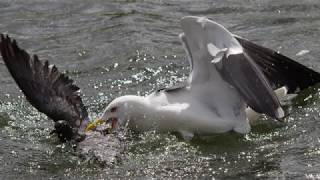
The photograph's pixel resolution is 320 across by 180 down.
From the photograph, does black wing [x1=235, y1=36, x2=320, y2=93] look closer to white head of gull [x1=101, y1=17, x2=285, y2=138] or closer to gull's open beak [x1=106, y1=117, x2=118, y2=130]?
white head of gull [x1=101, y1=17, x2=285, y2=138]

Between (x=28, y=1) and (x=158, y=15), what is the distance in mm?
2092

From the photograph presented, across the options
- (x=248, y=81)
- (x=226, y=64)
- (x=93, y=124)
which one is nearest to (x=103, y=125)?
(x=93, y=124)

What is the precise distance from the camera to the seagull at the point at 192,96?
750 cm

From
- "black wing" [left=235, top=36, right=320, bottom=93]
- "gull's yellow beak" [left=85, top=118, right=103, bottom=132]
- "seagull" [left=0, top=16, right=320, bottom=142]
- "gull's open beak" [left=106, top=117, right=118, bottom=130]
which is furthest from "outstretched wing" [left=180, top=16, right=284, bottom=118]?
"gull's yellow beak" [left=85, top=118, right=103, bottom=132]

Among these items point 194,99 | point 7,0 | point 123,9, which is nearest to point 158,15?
point 123,9

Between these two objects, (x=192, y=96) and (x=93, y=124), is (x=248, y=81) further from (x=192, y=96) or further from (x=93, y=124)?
(x=93, y=124)

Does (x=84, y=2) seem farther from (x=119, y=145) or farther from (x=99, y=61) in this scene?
(x=119, y=145)

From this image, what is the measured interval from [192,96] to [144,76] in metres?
1.41

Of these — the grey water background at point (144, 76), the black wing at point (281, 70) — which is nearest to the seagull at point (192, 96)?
the grey water background at point (144, 76)

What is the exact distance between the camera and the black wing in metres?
8.24

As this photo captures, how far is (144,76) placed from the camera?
9180 mm

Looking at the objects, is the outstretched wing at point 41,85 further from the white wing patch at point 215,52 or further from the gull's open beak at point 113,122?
the white wing patch at point 215,52

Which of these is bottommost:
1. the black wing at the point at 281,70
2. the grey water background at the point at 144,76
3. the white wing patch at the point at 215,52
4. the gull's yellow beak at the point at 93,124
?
the grey water background at the point at 144,76

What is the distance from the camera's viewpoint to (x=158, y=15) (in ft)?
36.8
